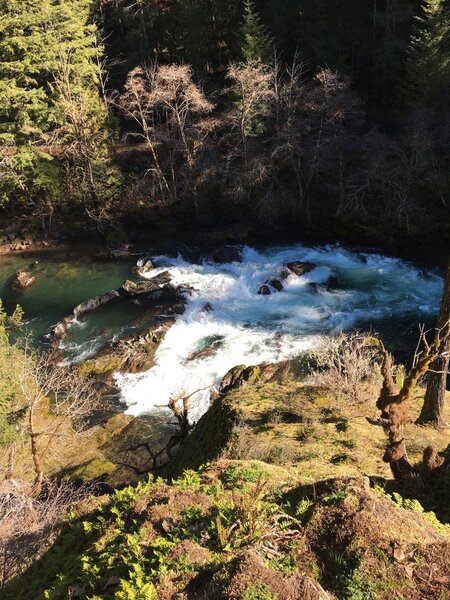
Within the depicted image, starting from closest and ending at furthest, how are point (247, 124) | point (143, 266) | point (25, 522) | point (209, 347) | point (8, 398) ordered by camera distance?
point (25, 522) < point (8, 398) < point (209, 347) < point (143, 266) < point (247, 124)

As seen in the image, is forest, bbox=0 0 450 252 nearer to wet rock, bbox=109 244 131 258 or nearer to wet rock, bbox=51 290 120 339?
wet rock, bbox=109 244 131 258

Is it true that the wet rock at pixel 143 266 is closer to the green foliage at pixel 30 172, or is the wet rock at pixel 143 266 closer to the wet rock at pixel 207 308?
the wet rock at pixel 207 308

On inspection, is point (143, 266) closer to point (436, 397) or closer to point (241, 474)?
point (436, 397)

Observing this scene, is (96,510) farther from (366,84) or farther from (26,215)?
(366,84)

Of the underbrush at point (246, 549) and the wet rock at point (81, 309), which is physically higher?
the underbrush at point (246, 549)

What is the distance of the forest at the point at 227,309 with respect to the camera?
4.84 meters

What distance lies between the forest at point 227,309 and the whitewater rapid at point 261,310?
0.47ft

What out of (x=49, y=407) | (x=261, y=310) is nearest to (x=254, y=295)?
(x=261, y=310)

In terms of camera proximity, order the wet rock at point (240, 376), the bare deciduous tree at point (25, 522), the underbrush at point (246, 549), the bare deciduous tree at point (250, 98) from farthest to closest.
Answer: the bare deciduous tree at point (250, 98) < the wet rock at point (240, 376) < the bare deciduous tree at point (25, 522) < the underbrush at point (246, 549)

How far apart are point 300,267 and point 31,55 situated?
21.4 metres

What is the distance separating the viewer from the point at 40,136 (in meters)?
31.7

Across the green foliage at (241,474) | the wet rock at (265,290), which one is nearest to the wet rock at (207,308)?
the wet rock at (265,290)

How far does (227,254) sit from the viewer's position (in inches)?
1117

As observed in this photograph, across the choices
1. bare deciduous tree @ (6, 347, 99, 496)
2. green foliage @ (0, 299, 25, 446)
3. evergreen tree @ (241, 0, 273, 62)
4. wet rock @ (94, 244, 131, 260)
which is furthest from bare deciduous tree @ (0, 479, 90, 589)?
evergreen tree @ (241, 0, 273, 62)
